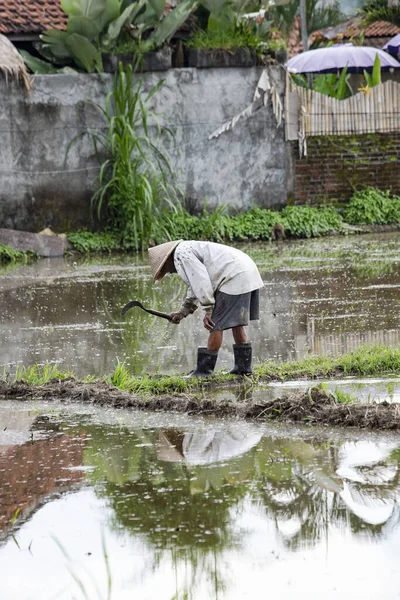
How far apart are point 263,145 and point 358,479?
38.3 feet

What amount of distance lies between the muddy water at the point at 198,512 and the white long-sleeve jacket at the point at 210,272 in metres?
1.33

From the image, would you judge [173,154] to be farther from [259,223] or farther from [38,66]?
[38,66]

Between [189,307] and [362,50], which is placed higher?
[362,50]

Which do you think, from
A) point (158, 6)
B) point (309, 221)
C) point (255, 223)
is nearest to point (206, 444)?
point (255, 223)

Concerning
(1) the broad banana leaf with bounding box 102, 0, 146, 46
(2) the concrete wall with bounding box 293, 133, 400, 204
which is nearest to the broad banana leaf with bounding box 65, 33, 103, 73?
(1) the broad banana leaf with bounding box 102, 0, 146, 46

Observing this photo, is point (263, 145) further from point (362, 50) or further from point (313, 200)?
point (362, 50)

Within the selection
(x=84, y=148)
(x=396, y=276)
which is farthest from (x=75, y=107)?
(x=396, y=276)

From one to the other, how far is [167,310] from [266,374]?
9.77ft

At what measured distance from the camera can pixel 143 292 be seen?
1056 cm

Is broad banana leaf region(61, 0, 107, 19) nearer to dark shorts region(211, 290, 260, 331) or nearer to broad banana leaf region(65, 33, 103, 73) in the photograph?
broad banana leaf region(65, 33, 103, 73)

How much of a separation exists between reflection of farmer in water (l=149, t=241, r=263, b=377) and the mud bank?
628 mm

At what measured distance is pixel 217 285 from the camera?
6.73m

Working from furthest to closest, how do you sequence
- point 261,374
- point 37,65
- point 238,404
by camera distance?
1. point 37,65
2. point 261,374
3. point 238,404

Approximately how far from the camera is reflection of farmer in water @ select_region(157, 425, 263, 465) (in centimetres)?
480
